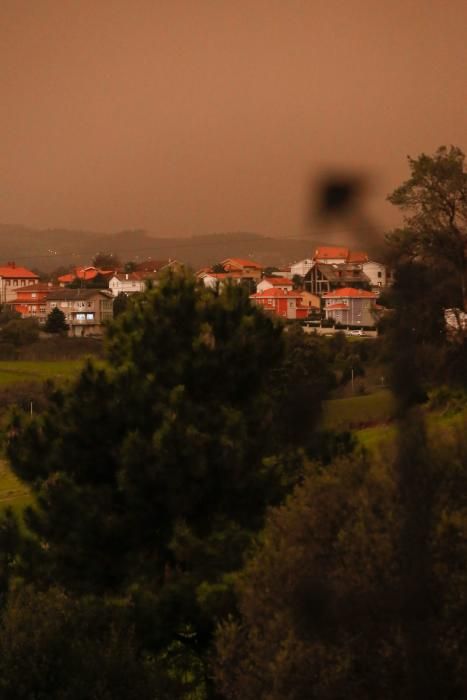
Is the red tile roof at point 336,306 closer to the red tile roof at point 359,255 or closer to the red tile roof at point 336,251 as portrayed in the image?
the red tile roof at point 336,251

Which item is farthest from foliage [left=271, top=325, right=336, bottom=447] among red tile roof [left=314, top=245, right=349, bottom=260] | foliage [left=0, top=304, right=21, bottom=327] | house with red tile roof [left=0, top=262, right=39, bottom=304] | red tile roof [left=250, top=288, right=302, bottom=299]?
house with red tile roof [left=0, top=262, right=39, bottom=304]

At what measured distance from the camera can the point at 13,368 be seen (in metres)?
33.2

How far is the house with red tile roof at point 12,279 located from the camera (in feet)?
186

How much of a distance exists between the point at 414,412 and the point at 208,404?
7580 mm

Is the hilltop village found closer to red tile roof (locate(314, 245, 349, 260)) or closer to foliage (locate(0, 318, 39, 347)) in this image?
red tile roof (locate(314, 245, 349, 260))

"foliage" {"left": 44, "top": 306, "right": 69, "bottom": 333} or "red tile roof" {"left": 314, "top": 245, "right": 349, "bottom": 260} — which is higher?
"foliage" {"left": 44, "top": 306, "right": 69, "bottom": 333}

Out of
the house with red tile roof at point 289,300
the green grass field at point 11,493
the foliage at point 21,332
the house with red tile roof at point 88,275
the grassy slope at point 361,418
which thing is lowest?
the green grass field at point 11,493

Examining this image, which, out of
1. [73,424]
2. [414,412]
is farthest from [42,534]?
[414,412]

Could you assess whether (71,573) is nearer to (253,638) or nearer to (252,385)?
(252,385)

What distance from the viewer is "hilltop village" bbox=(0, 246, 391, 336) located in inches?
199

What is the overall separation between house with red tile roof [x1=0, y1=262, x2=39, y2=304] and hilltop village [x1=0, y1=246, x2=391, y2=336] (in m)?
8.00

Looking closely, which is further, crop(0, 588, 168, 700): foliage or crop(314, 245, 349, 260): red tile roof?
crop(0, 588, 168, 700): foliage

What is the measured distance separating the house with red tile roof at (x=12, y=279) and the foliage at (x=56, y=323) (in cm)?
2349

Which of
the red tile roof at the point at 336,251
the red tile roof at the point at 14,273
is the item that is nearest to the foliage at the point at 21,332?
the red tile roof at the point at 14,273
